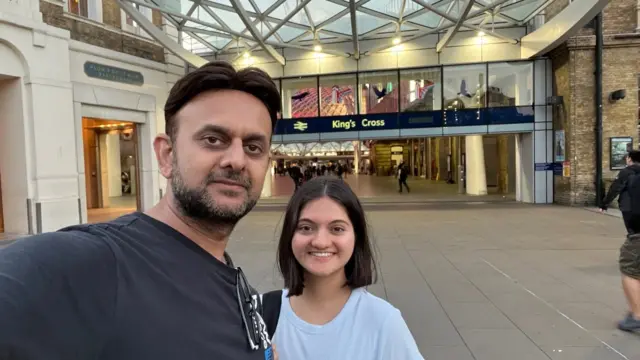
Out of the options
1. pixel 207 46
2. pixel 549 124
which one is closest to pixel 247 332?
pixel 549 124

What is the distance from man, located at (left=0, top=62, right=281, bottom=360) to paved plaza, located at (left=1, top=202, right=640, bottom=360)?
10.5 ft

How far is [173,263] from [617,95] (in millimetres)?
17592

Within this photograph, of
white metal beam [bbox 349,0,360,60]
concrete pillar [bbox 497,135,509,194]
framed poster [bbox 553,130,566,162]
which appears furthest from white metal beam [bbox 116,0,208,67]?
concrete pillar [bbox 497,135,509,194]

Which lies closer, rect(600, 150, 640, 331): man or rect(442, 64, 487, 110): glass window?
rect(600, 150, 640, 331): man

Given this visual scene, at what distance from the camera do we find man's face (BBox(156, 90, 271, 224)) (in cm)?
→ 126

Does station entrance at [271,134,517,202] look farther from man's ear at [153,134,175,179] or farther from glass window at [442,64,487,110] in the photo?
man's ear at [153,134,175,179]

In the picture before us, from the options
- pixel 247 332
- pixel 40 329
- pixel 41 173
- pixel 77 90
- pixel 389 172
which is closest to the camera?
pixel 40 329

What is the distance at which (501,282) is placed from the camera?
6137 millimetres

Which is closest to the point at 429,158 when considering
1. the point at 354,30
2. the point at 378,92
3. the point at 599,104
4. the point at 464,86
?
the point at 378,92

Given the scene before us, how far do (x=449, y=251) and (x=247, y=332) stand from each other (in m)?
7.86

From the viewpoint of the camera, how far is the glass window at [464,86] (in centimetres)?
1797

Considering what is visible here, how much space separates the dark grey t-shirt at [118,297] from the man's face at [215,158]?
0.41ft

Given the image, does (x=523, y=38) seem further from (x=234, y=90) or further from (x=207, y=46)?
(x=234, y=90)

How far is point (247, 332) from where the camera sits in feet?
3.97
